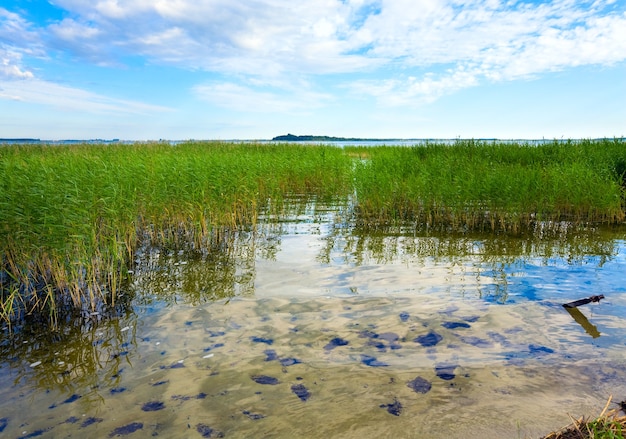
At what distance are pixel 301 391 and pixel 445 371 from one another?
5.75ft

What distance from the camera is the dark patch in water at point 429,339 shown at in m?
5.61

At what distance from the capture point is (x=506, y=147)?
2142 cm

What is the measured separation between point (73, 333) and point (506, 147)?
69.6ft

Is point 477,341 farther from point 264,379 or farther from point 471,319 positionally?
point 264,379

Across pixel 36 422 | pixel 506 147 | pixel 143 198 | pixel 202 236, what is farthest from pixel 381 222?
pixel 506 147

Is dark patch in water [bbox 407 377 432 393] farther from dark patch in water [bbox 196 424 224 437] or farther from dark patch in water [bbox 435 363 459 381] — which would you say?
dark patch in water [bbox 196 424 224 437]

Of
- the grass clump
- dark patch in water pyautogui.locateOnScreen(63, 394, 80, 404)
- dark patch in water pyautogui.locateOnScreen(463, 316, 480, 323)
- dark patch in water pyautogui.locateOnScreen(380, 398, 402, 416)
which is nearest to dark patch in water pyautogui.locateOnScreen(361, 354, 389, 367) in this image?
dark patch in water pyautogui.locateOnScreen(380, 398, 402, 416)

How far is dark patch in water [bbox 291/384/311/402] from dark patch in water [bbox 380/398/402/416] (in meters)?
0.81

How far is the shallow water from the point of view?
4.15m

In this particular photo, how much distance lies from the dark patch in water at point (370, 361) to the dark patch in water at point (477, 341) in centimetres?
133

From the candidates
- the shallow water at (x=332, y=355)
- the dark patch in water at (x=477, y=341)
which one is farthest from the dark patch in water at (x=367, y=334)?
the dark patch in water at (x=477, y=341)

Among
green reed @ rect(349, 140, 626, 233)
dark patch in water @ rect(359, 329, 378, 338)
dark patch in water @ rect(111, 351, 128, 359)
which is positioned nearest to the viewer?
dark patch in water @ rect(111, 351, 128, 359)

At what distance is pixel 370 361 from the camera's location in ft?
17.1

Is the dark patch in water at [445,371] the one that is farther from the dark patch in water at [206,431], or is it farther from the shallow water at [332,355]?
the dark patch in water at [206,431]
